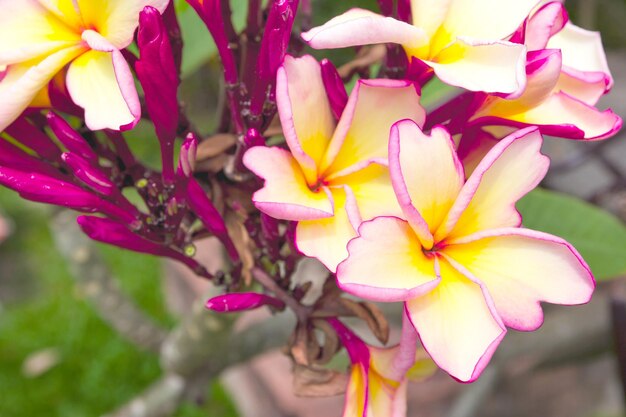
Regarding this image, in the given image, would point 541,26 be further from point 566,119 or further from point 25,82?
point 25,82

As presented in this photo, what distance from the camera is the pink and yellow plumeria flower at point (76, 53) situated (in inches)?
14.5

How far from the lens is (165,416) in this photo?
1017mm

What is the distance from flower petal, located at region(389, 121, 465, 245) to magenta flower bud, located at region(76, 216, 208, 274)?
0.54ft

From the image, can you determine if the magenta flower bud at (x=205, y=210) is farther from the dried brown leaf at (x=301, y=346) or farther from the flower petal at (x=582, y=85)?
the flower petal at (x=582, y=85)

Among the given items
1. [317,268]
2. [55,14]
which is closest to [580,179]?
[317,268]

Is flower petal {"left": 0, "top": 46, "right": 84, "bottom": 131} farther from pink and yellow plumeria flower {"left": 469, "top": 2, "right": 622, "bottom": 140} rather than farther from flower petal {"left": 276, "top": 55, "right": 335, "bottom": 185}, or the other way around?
pink and yellow plumeria flower {"left": 469, "top": 2, "right": 622, "bottom": 140}

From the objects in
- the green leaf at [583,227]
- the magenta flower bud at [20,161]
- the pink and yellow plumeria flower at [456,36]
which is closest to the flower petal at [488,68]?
the pink and yellow plumeria flower at [456,36]

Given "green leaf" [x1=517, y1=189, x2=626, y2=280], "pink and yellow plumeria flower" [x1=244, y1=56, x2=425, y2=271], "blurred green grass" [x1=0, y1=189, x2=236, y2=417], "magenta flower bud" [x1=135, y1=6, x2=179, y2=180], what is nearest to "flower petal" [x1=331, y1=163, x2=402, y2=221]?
"pink and yellow plumeria flower" [x1=244, y1=56, x2=425, y2=271]

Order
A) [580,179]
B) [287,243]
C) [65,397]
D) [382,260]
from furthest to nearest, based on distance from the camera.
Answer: [65,397] → [580,179] → [287,243] → [382,260]

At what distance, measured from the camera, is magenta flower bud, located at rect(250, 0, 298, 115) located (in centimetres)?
39

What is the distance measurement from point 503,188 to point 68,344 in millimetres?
1745

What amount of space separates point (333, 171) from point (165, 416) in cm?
70

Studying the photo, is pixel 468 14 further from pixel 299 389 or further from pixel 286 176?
pixel 299 389

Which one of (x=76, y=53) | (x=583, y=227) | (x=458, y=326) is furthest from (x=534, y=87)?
(x=583, y=227)
